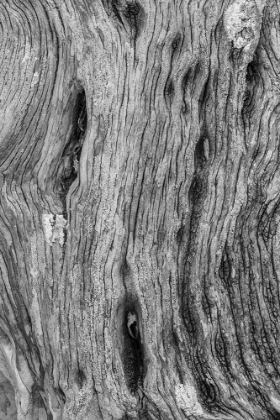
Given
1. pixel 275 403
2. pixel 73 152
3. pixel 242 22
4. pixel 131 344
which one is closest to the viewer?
pixel 275 403

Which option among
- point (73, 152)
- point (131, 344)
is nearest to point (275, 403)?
point (131, 344)

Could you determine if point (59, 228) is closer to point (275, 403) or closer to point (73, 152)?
point (73, 152)

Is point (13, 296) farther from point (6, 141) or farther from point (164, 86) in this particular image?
point (164, 86)

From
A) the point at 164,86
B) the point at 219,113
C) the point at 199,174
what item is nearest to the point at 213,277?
the point at 199,174

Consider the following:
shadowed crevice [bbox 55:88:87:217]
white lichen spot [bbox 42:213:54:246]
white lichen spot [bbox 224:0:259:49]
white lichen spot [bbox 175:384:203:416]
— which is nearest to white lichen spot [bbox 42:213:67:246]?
white lichen spot [bbox 42:213:54:246]

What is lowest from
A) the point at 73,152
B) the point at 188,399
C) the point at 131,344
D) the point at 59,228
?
the point at 188,399

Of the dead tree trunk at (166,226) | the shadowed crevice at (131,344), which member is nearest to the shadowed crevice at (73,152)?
the dead tree trunk at (166,226)

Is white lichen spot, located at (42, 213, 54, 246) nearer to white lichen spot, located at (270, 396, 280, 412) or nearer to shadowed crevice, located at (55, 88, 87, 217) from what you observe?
shadowed crevice, located at (55, 88, 87, 217)

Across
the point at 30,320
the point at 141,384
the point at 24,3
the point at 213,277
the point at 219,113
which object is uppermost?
the point at 24,3

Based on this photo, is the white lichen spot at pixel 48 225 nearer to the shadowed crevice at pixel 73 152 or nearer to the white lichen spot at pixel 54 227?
the white lichen spot at pixel 54 227
